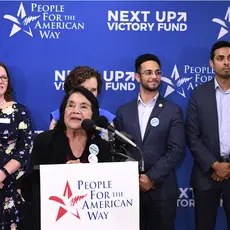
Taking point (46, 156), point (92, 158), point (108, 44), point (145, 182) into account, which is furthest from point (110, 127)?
point (108, 44)

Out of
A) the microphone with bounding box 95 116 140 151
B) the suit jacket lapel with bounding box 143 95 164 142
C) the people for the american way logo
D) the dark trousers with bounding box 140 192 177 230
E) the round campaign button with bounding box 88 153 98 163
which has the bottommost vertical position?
the dark trousers with bounding box 140 192 177 230

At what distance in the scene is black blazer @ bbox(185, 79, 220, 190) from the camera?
9.64 ft

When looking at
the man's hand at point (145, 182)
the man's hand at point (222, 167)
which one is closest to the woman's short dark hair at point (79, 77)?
the man's hand at point (145, 182)

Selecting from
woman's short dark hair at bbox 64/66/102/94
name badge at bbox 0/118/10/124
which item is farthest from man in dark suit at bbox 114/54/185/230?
name badge at bbox 0/118/10/124

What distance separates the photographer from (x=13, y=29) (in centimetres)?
327

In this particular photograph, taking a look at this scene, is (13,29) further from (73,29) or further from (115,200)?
(115,200)

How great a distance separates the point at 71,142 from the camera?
6.65ft

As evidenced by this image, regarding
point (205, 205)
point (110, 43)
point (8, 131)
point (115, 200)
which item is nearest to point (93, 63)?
point (110, 43)

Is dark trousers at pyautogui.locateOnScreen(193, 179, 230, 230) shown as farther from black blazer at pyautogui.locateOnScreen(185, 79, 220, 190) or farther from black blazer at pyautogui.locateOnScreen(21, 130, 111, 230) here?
black blazer at pyautogui.locateOnScreen(21, 130, 111, 230)

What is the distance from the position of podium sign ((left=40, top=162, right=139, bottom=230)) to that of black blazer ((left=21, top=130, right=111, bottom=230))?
0.78ft

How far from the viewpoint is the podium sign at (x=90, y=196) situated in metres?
1.61

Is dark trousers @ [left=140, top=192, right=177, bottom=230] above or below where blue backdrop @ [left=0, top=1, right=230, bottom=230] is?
below

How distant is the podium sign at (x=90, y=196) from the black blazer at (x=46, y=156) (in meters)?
0.24

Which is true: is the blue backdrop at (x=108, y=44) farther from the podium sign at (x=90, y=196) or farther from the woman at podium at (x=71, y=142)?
the podium sign at (x=90, y=196)
